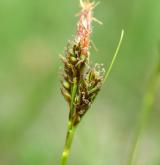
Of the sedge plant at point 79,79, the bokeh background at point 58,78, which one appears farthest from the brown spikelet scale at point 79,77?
the bokeh background at point 58,78

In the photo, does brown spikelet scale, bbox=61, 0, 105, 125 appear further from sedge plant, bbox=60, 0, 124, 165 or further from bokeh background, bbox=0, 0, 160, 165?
bokeh background, bbox=0, 0, 160, 165

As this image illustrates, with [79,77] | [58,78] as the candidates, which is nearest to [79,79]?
[79,77]

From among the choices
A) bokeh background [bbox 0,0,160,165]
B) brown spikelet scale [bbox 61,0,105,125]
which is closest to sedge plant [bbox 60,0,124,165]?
brown spikelet scale [bbox 61,0,105,125]

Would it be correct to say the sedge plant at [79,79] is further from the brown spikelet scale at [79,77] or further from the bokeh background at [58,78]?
the bokeh background at [58,78]

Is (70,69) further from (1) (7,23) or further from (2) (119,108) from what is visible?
(1) (7,23)

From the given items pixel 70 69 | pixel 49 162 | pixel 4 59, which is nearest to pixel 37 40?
pixel 4 59
